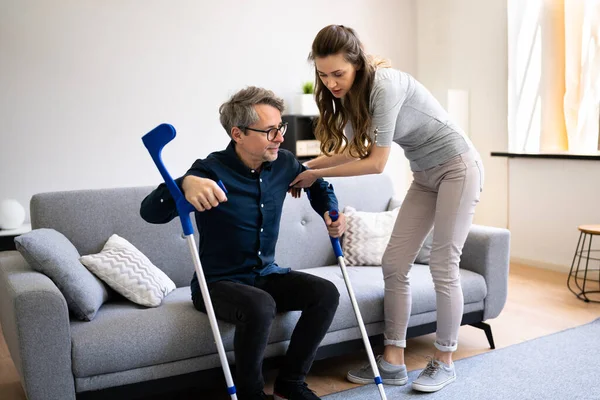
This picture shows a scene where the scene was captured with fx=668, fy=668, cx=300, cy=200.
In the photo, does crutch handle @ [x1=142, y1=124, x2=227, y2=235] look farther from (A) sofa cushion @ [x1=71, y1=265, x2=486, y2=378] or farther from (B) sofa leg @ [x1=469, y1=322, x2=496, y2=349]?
(B) sofa leg @ [x1=469, y1=322, x2=496, y2=349]

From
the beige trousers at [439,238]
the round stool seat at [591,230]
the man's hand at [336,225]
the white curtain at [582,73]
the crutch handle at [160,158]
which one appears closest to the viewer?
the crutch handle at [160,158]

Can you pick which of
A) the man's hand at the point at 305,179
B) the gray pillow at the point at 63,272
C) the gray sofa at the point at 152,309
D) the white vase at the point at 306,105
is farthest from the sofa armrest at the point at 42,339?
the white vase at the point at 306,105

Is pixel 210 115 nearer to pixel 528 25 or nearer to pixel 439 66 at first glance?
pixel 439 66

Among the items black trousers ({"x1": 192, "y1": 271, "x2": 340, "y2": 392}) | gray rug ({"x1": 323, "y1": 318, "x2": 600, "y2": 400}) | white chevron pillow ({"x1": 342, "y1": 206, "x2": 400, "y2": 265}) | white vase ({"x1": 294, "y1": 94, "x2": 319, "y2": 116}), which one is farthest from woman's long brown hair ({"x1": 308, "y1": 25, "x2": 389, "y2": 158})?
white vase ({"x1": 294, "y1": 94, "x2": 319, "y2": 116})

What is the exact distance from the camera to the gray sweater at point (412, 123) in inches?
92.1

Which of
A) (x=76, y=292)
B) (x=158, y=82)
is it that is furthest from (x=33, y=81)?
(x=76, y=292)

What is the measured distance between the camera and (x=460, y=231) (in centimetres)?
252

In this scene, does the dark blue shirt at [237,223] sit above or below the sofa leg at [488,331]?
above

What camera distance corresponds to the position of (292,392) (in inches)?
92.0

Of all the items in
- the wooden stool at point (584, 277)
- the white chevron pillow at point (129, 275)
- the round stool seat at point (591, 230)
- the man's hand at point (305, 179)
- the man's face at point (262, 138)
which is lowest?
the wooden stool at point (584, 277)

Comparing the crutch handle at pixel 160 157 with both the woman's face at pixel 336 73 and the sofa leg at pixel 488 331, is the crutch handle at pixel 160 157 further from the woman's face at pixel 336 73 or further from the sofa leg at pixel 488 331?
the sofa leg at pixel 488 331

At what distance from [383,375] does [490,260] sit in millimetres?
767

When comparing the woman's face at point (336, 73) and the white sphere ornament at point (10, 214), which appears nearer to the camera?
the woman's face at point (336, 73)

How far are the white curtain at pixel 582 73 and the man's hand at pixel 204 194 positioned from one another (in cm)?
346
